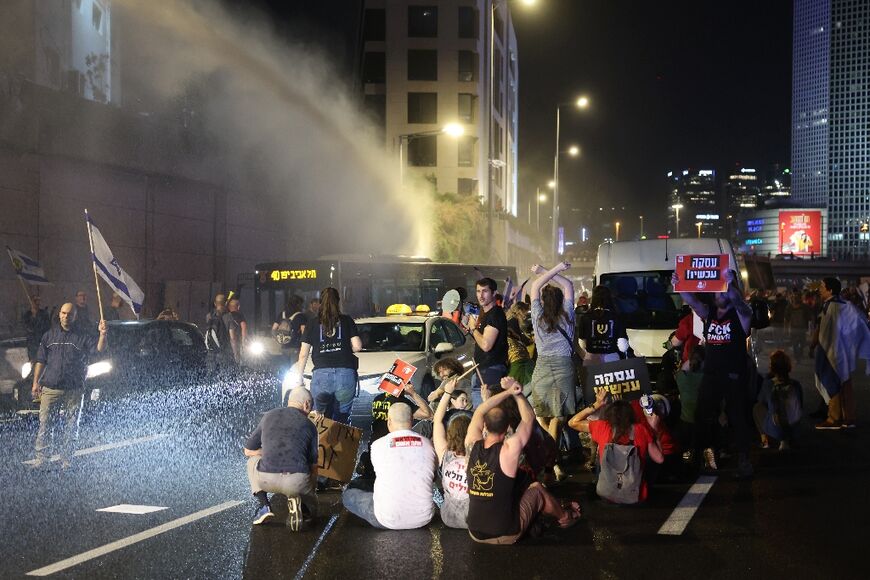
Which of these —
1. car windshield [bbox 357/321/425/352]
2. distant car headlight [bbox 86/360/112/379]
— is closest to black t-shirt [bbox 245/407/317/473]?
car windshield [bbox 357/321/425/352]

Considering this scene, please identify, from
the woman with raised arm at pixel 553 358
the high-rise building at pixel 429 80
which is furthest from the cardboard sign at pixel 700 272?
the high-rise building at pixel 429 80

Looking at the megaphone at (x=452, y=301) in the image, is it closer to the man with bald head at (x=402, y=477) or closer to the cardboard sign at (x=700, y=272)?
the cardboard sign at (x=700, y=272)

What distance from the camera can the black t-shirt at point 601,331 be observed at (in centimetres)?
985

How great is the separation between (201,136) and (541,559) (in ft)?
95.8

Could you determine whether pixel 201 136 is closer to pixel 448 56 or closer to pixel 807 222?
pixel 448 56

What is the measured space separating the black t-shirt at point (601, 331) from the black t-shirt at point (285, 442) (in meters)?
3.46

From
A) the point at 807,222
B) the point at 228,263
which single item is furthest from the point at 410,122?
the point at 807,222

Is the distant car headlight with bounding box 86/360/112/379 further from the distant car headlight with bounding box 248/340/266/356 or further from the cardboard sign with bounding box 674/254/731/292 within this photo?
the distant car headlight with bounding box 248/340/266/356

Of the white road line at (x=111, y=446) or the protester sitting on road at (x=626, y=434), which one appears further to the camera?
the white road line at (x=111, y=446)

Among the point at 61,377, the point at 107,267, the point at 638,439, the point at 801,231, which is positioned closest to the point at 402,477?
the point at 638,439

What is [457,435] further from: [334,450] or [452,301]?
[452,301]

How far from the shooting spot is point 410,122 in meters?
69.6

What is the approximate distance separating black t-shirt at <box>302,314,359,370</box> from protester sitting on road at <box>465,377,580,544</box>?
292 cm

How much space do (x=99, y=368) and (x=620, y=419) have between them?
779 centimetres
